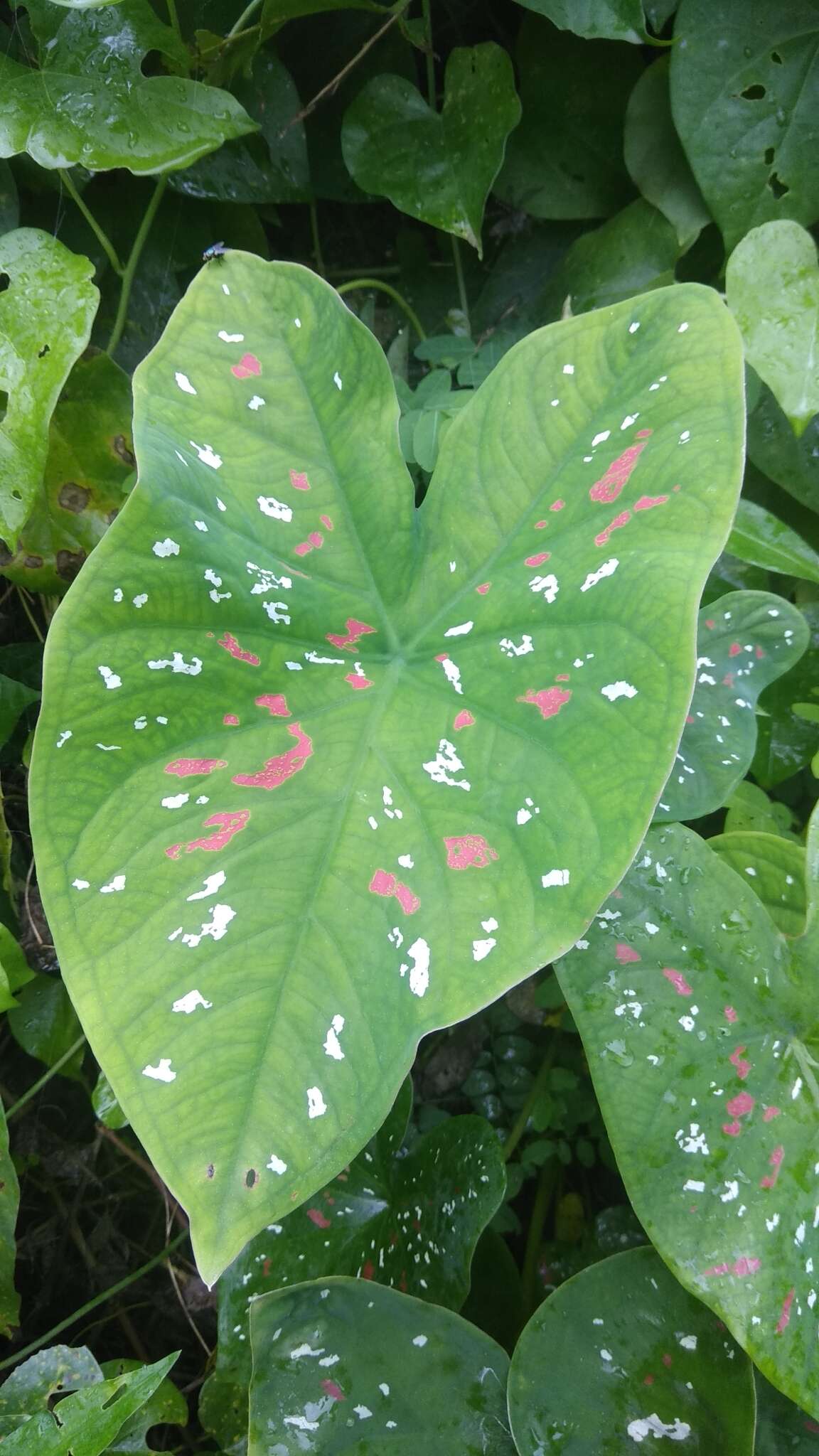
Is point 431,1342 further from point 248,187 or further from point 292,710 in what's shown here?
point 248,187

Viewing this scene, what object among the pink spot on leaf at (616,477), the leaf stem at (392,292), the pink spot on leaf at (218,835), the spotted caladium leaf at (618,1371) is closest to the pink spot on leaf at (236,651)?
the pink spot on leaf at (218,835)

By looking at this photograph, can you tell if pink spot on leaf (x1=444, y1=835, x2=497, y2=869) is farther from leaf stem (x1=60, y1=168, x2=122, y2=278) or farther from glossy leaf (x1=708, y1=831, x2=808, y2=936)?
leaf stem (x1=60, y1=168, x2=122, y2=278)

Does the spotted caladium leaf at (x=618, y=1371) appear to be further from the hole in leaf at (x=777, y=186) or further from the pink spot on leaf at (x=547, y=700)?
the hole in leaf at (x=777, y=186)

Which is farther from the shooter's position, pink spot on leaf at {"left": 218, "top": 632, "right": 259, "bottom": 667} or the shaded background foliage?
the shaded background foliage

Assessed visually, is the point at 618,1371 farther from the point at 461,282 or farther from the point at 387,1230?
the point at 461,282

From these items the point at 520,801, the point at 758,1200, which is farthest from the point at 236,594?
the point at 758,1200

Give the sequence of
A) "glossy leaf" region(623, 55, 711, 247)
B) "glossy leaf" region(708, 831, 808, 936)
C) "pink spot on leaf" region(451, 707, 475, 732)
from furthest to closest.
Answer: "glossy leaf" region(623, 55, 711, 247), "glossy leaf" region(708, 831, 808, 936), "pink spot on leaf" region(451, 707, 475, 732)

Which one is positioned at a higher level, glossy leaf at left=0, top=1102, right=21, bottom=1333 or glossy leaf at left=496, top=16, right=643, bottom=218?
glossy leaf at left=496, top=16, right=643, bottom=218

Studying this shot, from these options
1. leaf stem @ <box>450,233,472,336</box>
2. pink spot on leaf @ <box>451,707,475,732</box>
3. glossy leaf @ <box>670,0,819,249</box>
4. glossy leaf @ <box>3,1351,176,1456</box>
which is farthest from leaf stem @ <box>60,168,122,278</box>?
glossy leaf @ <box>3,1351,176,1456</box>
